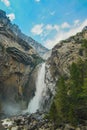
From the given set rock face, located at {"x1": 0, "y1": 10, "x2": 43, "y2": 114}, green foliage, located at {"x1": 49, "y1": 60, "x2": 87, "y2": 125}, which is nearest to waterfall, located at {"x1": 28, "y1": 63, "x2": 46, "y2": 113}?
rock face, located at {"x1": 0, "y1": 10, "x2": 43, "y2": 114}

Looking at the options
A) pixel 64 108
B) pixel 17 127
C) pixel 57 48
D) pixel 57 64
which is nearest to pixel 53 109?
pixel 64 108

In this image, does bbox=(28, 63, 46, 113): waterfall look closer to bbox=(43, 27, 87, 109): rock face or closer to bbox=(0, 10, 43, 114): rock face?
bbox=(0, 10, 43, 114): rock face

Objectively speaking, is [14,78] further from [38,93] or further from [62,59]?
[62,59]

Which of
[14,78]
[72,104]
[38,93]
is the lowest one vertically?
[72,104]

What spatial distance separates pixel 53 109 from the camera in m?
62.8

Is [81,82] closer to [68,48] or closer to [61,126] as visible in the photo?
[61,126]

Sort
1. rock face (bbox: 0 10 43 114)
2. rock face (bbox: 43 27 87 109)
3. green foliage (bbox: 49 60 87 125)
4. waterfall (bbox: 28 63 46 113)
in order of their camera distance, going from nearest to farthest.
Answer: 1. green foliage (bbox: 49 60 87 125)
2. rock face (bbox: 43 27 87 109)
3. waterfall (bbox: 28 63 46 113)
4. rock face (bbox: 0 10 43 114)

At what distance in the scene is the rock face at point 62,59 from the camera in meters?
97.2

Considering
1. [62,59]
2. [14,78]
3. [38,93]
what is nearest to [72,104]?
[62,59]

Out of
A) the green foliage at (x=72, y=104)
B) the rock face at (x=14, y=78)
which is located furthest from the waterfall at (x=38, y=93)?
the green foliage at (x=72, y=104)

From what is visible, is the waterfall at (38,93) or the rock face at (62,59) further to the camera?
the waterfall at (38,93)

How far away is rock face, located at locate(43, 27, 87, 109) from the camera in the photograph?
97250 millimetres

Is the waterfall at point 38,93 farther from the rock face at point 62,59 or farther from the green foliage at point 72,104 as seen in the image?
the green foliage at point 72,104

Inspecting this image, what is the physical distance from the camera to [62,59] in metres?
101
